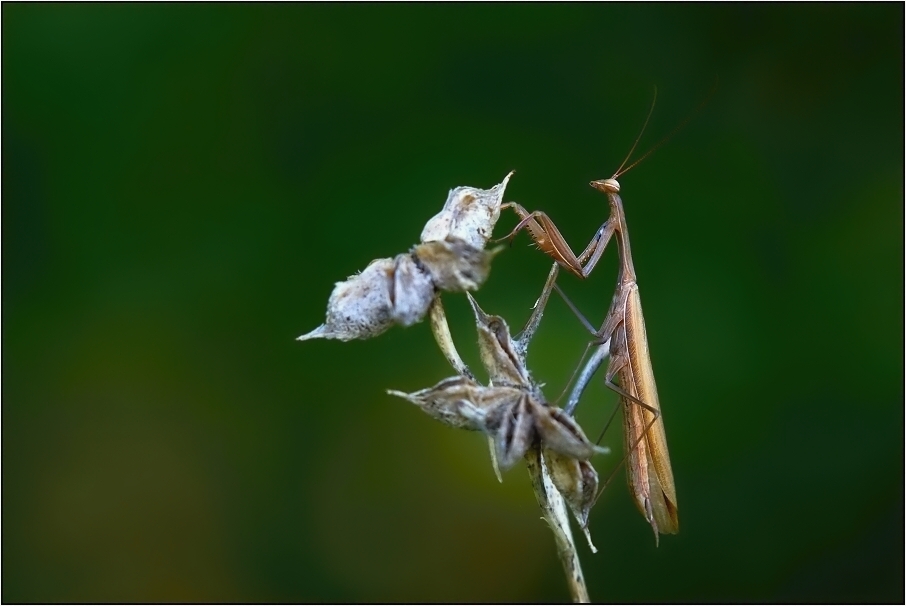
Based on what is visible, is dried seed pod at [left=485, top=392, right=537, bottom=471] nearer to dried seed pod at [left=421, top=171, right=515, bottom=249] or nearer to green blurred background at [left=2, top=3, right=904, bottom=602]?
dried seed pod at [left=421, top=171, right=515, bottom=249]

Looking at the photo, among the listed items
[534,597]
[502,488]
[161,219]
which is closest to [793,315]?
[502,488]

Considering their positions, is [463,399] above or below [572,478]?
above

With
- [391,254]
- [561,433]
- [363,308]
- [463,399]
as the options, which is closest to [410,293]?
[363,308]

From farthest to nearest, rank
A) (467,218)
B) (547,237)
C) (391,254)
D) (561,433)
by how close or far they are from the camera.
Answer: (391,254) < (547,237) < (467,218) < (561,433)

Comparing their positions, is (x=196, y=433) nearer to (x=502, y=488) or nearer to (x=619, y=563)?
(x=502, y=488)

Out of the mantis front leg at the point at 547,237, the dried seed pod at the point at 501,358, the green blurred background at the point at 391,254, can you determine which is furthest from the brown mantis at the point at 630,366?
the dried seed pod at the point at 501,358

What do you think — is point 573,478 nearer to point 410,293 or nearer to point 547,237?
point 410,293

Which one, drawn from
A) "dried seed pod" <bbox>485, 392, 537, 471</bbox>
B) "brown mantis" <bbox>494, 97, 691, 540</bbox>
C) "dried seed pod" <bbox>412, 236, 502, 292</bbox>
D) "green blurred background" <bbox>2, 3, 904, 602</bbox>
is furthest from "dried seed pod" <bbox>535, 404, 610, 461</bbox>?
"green blurred background" <bbox>2, 3, 904, 602</bbox>
